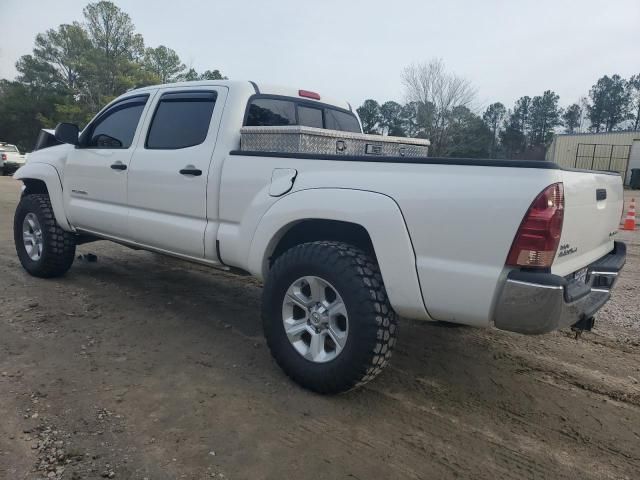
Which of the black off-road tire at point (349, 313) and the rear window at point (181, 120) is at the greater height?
the rear window at point (181, 120)

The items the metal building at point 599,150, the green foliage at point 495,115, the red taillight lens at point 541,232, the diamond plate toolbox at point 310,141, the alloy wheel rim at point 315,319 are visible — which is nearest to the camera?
the red taillight lens at point 541,232

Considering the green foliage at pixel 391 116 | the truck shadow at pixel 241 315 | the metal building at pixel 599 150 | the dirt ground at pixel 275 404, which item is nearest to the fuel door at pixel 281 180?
the dirt ground at pixel 275 404

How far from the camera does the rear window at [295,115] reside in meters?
3.79

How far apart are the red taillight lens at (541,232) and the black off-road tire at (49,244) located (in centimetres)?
436

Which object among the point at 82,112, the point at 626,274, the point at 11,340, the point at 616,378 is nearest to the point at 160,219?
the point at 11,340

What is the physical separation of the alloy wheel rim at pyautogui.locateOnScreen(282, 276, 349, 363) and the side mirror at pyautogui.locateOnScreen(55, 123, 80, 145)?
301 cm

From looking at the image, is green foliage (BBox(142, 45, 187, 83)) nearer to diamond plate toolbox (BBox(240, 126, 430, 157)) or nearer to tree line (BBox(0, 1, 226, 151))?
tree line (BBox(0, 1, 226, 151))

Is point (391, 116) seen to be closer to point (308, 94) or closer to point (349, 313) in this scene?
point (308, 94)

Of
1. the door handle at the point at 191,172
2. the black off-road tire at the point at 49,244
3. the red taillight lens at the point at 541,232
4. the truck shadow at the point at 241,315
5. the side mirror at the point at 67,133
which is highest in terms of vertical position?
the side mirror at the point at 67,133

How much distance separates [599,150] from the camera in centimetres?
3397

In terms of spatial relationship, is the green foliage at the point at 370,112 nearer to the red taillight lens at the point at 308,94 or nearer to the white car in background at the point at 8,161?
the white car in background at the point at 8,161

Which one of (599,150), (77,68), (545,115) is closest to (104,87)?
(77,68)

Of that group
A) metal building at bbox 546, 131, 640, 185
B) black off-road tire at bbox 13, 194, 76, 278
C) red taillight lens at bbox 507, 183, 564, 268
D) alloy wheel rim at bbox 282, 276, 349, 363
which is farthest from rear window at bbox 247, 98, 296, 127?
metal building at bbox 546, 131, 640, 185

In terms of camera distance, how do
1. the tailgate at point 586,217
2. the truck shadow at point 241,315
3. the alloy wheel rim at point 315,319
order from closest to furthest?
the tailgate at point 586,217 → the alloy wheel rim at point 315,319 → the truck shadow at point 241,315
